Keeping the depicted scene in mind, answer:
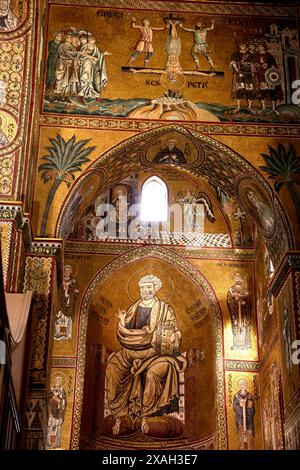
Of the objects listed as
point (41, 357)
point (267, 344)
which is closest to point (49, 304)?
point (41, 357)

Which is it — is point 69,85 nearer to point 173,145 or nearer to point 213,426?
point 173,145

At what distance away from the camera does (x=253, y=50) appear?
1856cm

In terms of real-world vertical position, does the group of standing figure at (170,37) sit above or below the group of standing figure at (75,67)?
above

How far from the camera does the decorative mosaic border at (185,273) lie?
2083 centimetres

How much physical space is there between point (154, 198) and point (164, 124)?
19.0 ft

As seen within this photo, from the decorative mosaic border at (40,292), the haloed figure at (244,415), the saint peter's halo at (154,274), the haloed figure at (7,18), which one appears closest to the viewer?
the decorative mosaic border at (40,292)

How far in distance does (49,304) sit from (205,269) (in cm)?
726

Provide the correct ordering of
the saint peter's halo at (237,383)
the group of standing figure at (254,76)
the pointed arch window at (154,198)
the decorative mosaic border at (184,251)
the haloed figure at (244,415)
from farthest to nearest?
the pointed arch window at (154,198)
the decorative mosaic border at (184,251)
the saint peter's halo at (237,383)
the haloed figure at (244,415)
the group of standing figure at (254,76)

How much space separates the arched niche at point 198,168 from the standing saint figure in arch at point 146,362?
532 centimetres

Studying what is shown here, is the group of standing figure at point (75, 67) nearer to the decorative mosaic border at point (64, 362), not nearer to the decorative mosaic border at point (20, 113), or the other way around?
the decorative mosaic border at point (20, 113)

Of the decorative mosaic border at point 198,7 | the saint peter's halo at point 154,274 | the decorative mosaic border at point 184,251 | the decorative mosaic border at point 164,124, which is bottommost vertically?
the saint peter's halo at point 154,274

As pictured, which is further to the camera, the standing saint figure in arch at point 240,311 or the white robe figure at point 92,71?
the standing saint figure in arch at point 240,311

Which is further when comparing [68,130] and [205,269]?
[205,269]

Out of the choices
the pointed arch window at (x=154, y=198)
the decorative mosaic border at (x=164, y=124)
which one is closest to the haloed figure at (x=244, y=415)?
the pointed arch window at (x=154, y=198)
